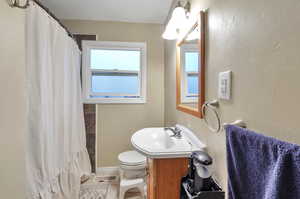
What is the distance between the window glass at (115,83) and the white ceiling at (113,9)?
0.80m

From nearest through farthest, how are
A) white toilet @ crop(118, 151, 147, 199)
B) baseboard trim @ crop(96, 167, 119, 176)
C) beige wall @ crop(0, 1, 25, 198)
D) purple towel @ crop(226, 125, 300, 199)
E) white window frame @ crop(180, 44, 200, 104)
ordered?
1. purple towel @ crop(226, 125, 300, 199)
2. beige wall @ crop(0, 1, 25, 198)
3. white window frame @ crop(180, 44, 200, 104)
4. white toilet @ crop(118, 151, 147, 199)
5. baseboard trim @ crop(96, 167, 119, 176)

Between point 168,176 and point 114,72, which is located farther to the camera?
point 114,72

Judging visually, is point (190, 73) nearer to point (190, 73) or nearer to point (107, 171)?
point (190, 73)

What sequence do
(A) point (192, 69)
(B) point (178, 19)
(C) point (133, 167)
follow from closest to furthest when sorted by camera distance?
(A) point (192, 69) → (B) point (178, 19) → (C) point (133, 167)

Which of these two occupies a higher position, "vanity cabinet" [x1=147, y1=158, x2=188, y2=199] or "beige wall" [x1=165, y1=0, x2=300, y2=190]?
"beige wall" [x1=165, y1=0, x2=300, y2=190]

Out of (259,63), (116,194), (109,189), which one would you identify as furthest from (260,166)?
(109,189)

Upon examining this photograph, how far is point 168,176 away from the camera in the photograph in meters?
1.11

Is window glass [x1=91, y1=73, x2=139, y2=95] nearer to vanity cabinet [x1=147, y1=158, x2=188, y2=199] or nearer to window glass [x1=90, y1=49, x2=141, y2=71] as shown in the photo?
window glass [x1=90, y1=49, x2=141, y2=71]

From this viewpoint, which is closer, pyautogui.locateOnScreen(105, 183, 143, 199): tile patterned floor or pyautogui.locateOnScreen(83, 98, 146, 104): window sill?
pyautogui.locateOnScreen(105, 183, 143, 199): tile patterned floor

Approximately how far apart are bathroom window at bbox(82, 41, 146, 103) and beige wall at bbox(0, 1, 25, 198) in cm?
155

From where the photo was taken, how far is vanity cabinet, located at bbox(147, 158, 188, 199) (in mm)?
1099

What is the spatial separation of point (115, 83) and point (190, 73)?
4.74ft

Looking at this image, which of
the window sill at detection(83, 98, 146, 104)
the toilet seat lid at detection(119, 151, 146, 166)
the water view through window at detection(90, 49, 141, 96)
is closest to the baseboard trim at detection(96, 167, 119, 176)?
the toilet seat lid at detection(119, 151, 146, 166)

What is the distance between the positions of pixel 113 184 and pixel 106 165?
1.18 ft
